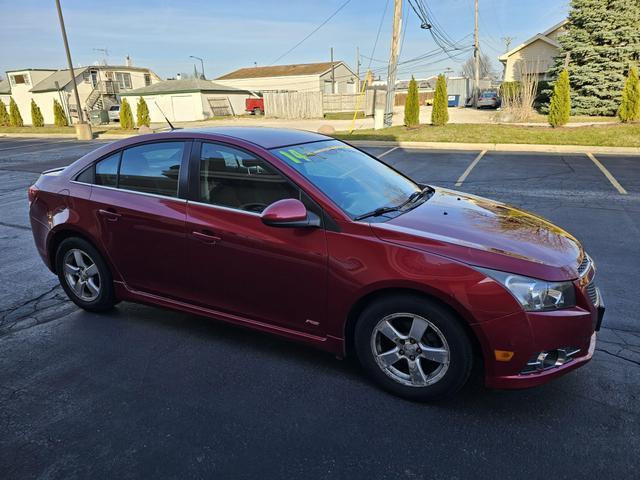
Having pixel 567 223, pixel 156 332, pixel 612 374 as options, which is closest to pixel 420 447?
pixel 612 374

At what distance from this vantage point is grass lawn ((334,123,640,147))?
14.8 metres

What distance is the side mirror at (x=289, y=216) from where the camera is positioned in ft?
9.57

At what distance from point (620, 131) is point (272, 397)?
56.5 ft

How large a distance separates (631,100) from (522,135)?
473 centimetres

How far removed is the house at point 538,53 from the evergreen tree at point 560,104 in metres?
19.7

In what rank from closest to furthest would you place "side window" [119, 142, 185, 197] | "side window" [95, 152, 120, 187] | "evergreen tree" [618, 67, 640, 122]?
"side window" [119, 142, 185, 197] < "side window" [95, 152, 120, 187] < "evergreen tree" [618, 67, 640, 122]

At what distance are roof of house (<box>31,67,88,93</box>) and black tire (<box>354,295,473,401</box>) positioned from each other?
2080 inches

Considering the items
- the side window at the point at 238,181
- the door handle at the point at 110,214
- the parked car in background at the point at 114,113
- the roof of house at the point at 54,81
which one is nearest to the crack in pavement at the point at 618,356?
the side window at the point at 238,181

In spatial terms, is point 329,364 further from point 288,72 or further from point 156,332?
point 288,72

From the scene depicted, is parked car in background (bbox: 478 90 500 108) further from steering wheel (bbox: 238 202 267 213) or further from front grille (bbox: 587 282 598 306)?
steering wheel (bbox: 238 202 267 213)

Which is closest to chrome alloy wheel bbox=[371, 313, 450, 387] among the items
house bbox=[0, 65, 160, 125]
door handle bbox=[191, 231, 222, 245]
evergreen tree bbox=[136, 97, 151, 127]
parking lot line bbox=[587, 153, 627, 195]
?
door handle bbox=[191, 231, 222, 245]

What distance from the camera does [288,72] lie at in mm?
59781

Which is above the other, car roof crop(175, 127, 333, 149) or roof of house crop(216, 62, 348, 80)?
roof of house crop(216, 62, 348, 80)

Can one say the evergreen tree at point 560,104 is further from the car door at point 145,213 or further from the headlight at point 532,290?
the car door at point 145,213
